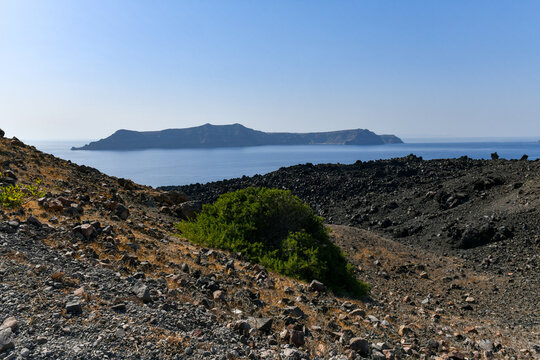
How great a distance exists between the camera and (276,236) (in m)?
10.9

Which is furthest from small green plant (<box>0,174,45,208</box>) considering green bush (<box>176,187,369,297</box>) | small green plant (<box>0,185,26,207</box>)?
green bush (<box>176,187,369,297</box>)

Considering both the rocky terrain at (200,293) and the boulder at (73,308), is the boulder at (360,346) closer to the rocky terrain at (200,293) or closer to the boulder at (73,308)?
the rocky terrain at (200,293)

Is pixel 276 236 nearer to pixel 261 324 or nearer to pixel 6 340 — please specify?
pixel 261 324

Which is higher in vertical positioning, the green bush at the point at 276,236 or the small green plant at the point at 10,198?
the small green plant at the point at 10,198

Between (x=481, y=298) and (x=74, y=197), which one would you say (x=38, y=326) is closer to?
(x=74, y=197)

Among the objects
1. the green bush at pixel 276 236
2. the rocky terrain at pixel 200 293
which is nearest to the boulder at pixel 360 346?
the rocky terrain at pixel 200 293

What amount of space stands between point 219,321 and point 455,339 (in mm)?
4839

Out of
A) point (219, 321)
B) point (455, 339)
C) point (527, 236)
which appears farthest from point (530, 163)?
point (219, 321)

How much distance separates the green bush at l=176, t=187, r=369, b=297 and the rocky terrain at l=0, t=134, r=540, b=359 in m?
0.71

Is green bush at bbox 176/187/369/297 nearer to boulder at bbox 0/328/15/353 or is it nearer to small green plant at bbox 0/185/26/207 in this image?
small green plant at bbox 0/185/26/207

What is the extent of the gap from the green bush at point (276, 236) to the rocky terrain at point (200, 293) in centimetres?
71

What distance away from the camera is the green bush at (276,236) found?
9531 millimetres

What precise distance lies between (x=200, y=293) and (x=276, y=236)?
4.98 meters

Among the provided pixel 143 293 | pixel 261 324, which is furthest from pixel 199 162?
pixel 261 324
